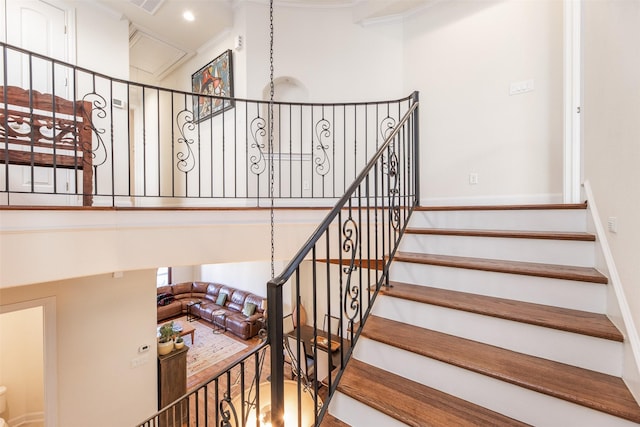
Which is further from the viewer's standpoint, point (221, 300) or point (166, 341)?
point (221, 300)

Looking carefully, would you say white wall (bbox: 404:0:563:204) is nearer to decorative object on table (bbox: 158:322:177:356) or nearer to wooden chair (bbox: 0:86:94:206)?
wooden chair (bbox: 0:86:94:206)

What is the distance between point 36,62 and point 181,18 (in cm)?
187

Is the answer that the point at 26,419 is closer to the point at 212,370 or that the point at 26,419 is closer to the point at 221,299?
the point at 212,370

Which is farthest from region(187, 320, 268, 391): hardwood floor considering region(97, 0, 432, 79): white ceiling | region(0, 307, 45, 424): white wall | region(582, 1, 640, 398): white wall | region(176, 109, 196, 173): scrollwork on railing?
region(97, 0, 432, 79): white ceiling

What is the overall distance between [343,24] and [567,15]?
2.58 metres

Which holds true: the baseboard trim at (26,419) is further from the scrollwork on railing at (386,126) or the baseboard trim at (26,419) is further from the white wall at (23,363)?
the scrollwork on railing at (386,126)

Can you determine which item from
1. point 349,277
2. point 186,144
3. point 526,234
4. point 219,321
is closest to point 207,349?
point 219,321

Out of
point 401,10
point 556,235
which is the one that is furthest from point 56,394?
point 401,10

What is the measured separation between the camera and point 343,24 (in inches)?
157

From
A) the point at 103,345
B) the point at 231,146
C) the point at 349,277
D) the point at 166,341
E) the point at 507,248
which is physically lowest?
the point at 166,341

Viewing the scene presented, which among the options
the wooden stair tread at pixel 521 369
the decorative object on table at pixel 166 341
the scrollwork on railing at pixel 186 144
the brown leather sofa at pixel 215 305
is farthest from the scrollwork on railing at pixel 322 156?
the brown leather sofa at pixel 215 305

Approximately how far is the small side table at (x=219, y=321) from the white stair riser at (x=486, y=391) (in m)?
6.51

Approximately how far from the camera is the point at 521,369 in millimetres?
Answer: 1200

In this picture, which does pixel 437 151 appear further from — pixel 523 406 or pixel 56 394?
pixel 56 394
